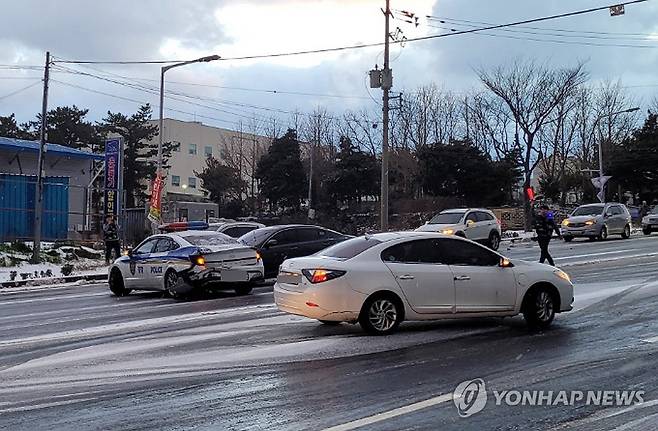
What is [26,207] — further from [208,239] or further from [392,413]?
[392,413]

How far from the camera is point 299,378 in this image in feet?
24.8

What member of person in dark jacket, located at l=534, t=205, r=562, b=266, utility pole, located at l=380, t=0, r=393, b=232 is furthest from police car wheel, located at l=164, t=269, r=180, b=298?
utility pole, located at l=380, t=0, r=393, b=232

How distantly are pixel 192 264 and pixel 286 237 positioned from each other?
3.78 metres

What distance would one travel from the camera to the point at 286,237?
18.5 metres

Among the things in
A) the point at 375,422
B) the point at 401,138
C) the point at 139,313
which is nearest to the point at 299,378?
the point at 375,422

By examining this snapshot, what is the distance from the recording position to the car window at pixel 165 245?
15921 millimetres

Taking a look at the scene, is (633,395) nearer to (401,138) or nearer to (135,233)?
(135,233)

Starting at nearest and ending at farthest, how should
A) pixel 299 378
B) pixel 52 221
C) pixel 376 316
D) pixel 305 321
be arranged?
pixel 299 378, pixel 376 316, pixel 305 321, pixel 52 221

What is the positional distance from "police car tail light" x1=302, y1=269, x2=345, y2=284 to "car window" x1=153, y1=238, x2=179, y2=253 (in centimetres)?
660

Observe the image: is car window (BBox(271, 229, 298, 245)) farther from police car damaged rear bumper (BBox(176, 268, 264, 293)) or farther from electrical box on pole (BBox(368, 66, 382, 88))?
electrical box on pole (BBox(368, 66, 382, 88))

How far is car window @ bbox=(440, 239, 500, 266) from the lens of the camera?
10344mm

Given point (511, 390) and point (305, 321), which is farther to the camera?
point (305, 321)

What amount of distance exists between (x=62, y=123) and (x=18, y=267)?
38.0 meters

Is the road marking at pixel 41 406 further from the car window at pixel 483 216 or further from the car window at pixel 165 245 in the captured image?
the car window at pixel 483 216
